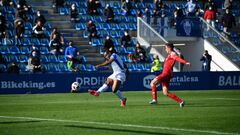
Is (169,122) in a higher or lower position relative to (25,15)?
lower

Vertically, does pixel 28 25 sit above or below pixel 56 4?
below

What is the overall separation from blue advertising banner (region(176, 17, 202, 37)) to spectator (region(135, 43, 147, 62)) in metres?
4.10

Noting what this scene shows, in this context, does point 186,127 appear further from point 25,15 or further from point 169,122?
point 25,15

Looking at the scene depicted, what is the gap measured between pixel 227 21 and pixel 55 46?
13694mm

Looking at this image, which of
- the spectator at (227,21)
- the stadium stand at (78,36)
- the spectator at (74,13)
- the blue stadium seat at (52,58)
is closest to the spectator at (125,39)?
the stadium stand at (78,36)

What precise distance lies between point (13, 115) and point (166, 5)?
97.2 feet

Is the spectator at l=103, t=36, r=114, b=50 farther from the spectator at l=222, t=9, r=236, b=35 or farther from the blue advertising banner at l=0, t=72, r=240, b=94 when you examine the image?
the spectator at l=222, t=9, r=236, b=35

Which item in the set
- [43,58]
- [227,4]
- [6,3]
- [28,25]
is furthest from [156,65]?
[227,4]

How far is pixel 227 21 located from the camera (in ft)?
146

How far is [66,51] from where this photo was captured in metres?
36.3

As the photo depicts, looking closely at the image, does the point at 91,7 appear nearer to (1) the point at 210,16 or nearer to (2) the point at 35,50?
(2) the point at 35,50

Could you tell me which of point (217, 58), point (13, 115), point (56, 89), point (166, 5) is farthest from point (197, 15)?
point (13, 115)

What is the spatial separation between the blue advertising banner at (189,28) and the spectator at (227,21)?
2.51 m

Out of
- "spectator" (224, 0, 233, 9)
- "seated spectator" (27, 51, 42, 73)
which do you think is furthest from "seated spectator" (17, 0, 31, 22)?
"spectator" (224, 0, 233, 9)
